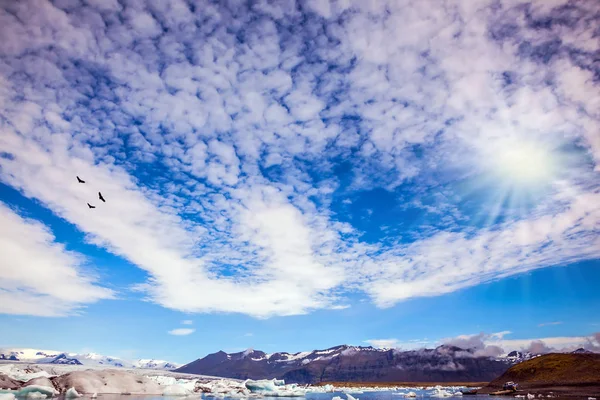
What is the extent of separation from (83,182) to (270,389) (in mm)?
75580

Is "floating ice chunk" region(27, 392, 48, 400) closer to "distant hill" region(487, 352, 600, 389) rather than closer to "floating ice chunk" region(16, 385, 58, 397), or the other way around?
"floating ice chunk" region(16, 385, 58, 397)

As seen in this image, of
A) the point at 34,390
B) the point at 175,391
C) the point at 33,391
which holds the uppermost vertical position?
the point at 175,391

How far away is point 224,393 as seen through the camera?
3558 inches

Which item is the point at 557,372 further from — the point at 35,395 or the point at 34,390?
the point at 34,390

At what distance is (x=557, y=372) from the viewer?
92.2 metres

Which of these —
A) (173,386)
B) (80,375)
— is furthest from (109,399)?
(173,386)

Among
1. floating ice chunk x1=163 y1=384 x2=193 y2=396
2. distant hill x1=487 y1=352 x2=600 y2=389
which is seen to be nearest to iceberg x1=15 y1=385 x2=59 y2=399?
floating ice chunk x1=163 y1=384 x2=193 y2=396

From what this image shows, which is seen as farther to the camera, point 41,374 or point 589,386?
point 589,386

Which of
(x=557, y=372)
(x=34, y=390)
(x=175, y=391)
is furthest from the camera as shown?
Answer: (x=557, y=372)

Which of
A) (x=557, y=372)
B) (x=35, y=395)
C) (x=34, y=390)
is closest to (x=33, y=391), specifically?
(x=34, y=390)

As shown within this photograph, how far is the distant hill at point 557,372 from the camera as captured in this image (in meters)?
81.7

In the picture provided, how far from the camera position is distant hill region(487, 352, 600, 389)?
8173cm

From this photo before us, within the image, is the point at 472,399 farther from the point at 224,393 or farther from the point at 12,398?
the point at 12,398

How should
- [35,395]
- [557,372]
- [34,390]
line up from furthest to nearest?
[557,372], [34,390], [35,395]
